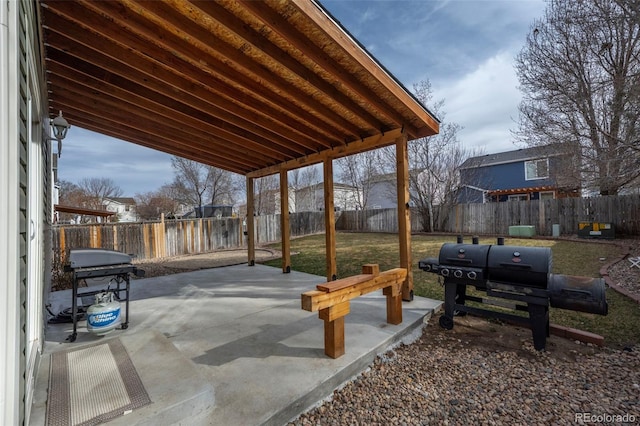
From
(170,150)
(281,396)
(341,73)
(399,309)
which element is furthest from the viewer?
(170,150)

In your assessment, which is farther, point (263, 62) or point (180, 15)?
point (263, 62)

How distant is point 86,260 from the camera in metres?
2.75

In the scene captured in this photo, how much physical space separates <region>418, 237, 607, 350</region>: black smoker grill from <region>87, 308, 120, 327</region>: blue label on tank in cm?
324

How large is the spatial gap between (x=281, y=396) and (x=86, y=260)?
90.1 inches

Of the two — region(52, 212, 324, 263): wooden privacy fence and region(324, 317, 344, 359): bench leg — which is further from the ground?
region(52, 212, 324, 263): wooden privacy fence

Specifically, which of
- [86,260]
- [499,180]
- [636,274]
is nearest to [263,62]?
[86,260]

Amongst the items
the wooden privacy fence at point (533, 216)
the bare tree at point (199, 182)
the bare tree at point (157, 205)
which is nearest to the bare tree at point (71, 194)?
the bare tree at point (157, 205)

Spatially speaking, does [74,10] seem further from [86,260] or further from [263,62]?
[86,260]

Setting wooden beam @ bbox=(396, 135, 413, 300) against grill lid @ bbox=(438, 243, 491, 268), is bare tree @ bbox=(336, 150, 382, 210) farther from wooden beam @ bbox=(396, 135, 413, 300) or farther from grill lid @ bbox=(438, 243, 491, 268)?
grill lid @ bbox=(438, 243, 491, 268)

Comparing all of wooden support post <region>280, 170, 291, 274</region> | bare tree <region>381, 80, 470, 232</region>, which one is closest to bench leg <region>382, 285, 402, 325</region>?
wooden support post <region>280, 170, 291, 274</region>

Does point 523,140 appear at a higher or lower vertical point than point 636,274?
higher

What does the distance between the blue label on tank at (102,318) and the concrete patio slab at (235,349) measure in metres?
0.20

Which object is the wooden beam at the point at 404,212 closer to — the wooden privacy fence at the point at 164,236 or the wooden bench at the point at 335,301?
the wooden bench at the point at 335,301

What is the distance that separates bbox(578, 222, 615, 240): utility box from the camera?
888 centimetres
